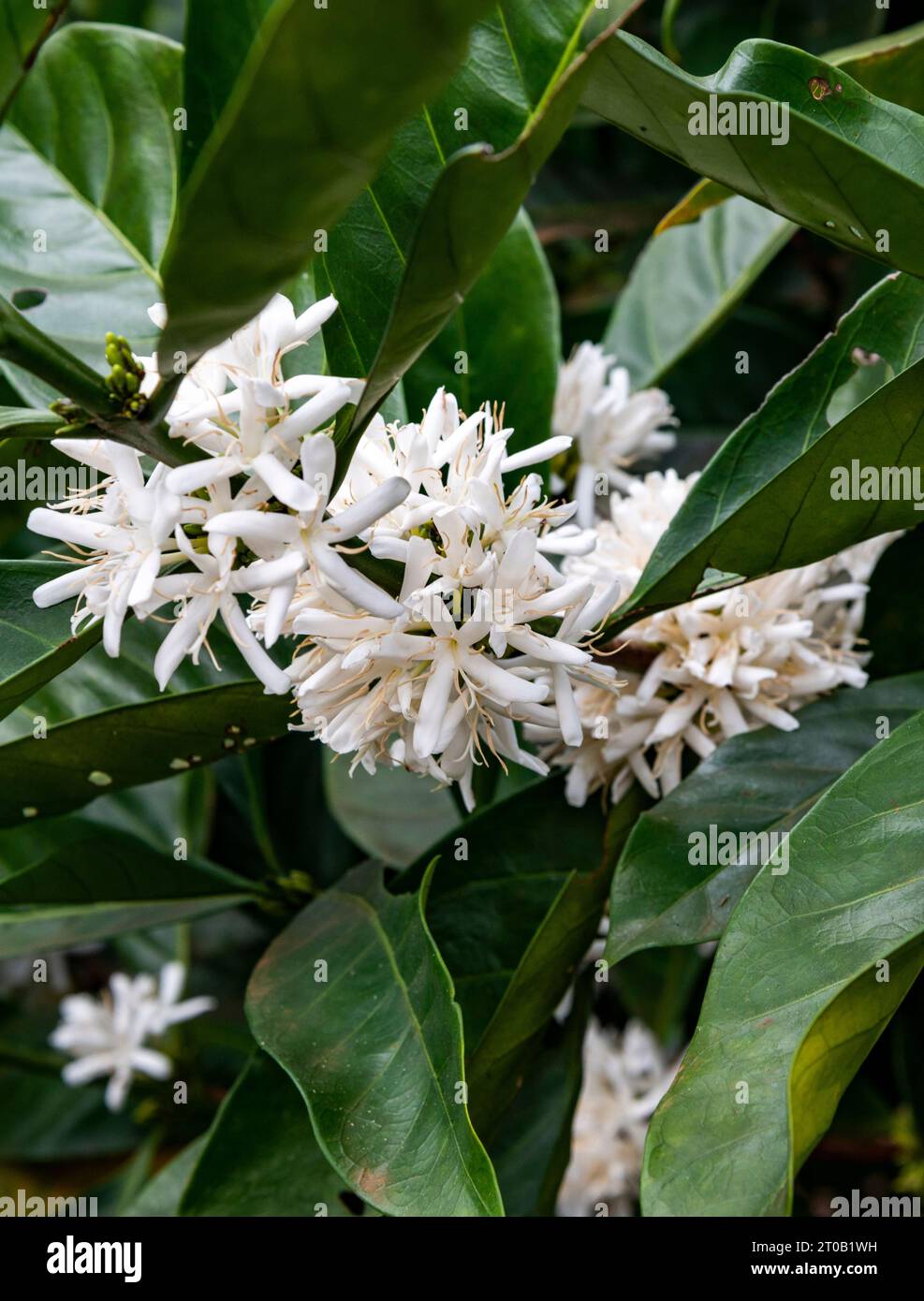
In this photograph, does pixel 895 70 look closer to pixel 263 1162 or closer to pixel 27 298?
pixel 27 298

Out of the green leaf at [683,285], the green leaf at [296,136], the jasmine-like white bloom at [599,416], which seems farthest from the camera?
the green leaf at [683,285]

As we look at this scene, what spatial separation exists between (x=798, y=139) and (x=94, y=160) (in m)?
0.70

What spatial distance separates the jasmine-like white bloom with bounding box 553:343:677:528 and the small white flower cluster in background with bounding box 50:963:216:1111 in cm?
93

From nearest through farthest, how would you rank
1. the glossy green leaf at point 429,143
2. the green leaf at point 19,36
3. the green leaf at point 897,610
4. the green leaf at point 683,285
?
the green leaf at point 19,36
the glossy green leaf at point 429,143
the green leaf at point 897,610
the green leaf at point 683,285

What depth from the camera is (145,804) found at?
1.40m

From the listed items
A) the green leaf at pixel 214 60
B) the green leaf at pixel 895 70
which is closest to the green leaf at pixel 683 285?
the green leaf at pixel 895 70

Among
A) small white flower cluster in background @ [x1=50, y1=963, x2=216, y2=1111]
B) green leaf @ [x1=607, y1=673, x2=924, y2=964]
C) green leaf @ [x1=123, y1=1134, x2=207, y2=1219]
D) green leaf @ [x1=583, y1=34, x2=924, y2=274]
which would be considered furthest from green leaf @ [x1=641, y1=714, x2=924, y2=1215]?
small white flower cluster in background @ [x1=50, y1=963, x2=216, y2=1111]

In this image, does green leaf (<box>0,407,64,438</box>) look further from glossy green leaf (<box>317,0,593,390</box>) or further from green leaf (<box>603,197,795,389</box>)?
green leaf (<box>603,197,795,389</box>)

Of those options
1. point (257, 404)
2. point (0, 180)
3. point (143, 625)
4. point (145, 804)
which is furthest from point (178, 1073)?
point (257, 404)

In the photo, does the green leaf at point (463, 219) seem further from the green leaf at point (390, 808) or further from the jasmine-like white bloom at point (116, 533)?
the green leaf at point (390, 808)

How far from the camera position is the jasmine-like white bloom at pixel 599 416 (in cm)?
121

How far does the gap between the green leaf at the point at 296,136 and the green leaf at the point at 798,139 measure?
221 millimetres

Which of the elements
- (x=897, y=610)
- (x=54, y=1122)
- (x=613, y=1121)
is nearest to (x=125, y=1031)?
(x=54, y=1122)

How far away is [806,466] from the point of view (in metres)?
0.73
